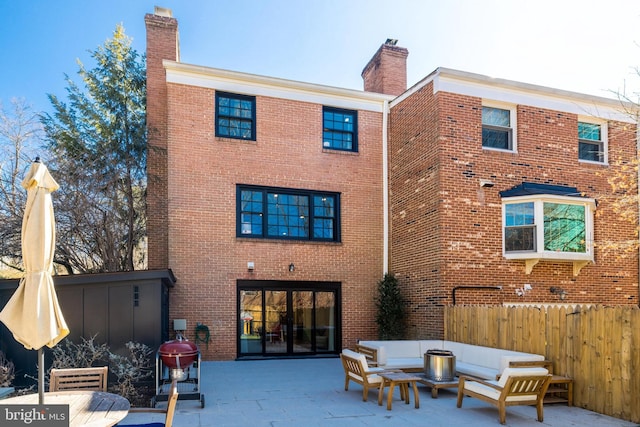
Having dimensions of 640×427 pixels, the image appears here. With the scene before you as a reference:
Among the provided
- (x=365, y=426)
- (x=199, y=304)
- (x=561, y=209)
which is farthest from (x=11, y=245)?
(x=561, y=209)

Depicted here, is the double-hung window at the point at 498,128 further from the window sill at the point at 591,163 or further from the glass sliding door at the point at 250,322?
the glass sliding door at the point at 250,322

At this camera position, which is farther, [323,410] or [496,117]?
[496,117]

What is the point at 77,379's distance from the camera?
5434mm

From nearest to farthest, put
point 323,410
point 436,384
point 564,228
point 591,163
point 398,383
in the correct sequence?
point 323,410, point 398,383, point 436,384, point 564,228, point 591,163

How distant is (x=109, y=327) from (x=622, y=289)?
42.5 feet

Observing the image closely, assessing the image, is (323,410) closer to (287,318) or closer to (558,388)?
(558,388)

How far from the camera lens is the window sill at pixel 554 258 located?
11117 mm

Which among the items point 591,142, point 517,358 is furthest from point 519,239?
point 517,358

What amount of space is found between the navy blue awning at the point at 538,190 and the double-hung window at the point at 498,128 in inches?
43.1

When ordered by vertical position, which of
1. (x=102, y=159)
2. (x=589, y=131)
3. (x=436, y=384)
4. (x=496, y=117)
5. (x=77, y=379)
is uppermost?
(x=496, y=117)

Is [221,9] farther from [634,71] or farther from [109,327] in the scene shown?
[634,71]

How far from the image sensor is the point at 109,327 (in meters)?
8.27

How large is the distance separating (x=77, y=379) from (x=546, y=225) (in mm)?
10557

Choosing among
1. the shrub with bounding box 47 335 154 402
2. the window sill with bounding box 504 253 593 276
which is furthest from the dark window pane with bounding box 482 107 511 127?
the shrub with bounding box 47 335 154 402
